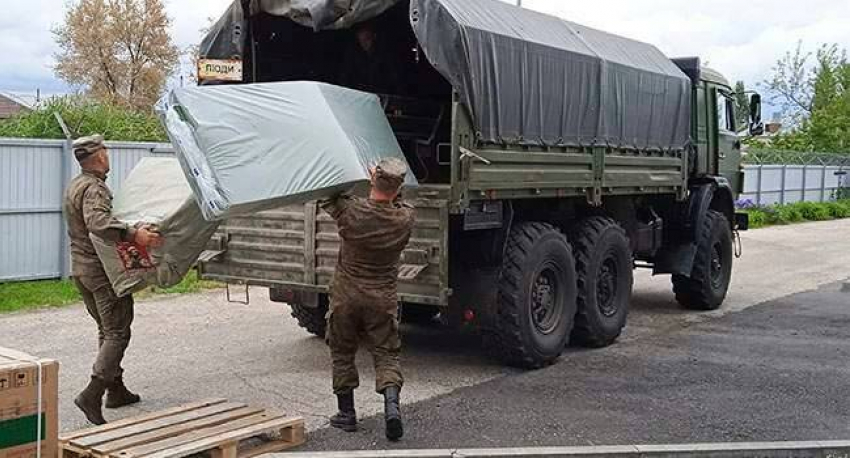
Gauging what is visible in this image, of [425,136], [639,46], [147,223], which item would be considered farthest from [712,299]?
[147,223]

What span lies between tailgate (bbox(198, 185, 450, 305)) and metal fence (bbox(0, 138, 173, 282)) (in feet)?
15.9

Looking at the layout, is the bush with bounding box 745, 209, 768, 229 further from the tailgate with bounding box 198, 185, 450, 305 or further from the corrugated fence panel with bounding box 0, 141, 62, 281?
the tailgate with bounding box 198, 185, 450, 305

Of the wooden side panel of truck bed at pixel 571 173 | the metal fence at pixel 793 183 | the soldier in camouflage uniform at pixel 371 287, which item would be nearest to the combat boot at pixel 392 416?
the soldier in camouflage uniform at pixel 371 287

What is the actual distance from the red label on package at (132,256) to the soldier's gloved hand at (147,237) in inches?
2.1

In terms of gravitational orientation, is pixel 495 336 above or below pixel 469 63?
below

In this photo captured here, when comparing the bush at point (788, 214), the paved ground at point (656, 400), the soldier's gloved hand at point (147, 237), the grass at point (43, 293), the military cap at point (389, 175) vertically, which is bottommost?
the paved ground at point (656, 400)

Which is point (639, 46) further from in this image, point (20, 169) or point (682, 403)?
point (20, 169)

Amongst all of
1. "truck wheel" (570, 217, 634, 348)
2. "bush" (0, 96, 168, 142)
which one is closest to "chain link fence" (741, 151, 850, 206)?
"bush" (0, 96, 168, 142)

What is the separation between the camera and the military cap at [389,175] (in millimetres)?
6457

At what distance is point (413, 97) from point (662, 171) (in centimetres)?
304

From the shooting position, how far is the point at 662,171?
11078 millimetres

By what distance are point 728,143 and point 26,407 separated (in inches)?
395

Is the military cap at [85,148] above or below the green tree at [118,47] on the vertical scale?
below

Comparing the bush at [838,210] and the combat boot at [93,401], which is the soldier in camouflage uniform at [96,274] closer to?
the combat boot at [93,401]
